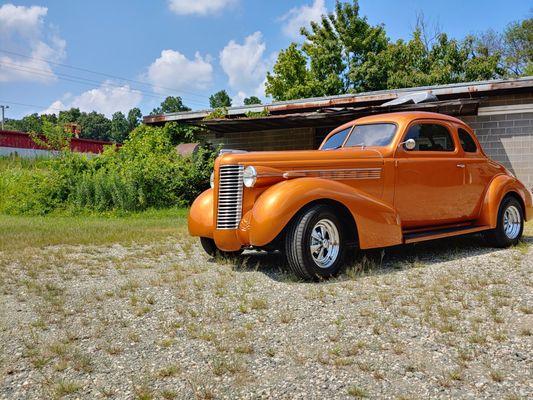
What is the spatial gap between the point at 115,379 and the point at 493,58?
89.8 ft

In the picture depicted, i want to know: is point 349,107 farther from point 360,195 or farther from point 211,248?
point 360,195

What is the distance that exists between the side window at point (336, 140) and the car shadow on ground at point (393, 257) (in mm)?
1454

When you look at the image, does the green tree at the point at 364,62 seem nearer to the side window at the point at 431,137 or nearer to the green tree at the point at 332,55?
the green tree at the point at 332,55

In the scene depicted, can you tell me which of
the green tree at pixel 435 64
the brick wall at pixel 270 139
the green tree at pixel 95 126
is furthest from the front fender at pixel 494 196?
the green tree at pixel 95 126

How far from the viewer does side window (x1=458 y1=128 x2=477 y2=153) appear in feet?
21.9

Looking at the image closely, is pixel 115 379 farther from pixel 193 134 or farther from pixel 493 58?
pixel 493 58

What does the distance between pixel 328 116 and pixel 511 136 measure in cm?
439

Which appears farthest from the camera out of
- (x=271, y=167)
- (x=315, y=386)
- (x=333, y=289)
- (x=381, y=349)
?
(x=271, y=167)

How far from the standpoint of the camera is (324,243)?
16.5 feet

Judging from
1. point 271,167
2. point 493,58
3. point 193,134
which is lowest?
point 271,167

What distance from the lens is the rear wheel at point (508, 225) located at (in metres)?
6.64

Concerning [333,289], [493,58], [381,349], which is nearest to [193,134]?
[333,289]

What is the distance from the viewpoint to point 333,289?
183 inches

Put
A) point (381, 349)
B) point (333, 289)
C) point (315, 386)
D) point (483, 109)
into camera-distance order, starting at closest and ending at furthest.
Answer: point (315, 386)
point (381, 349)
point (333, 289)
point (483, 109)
